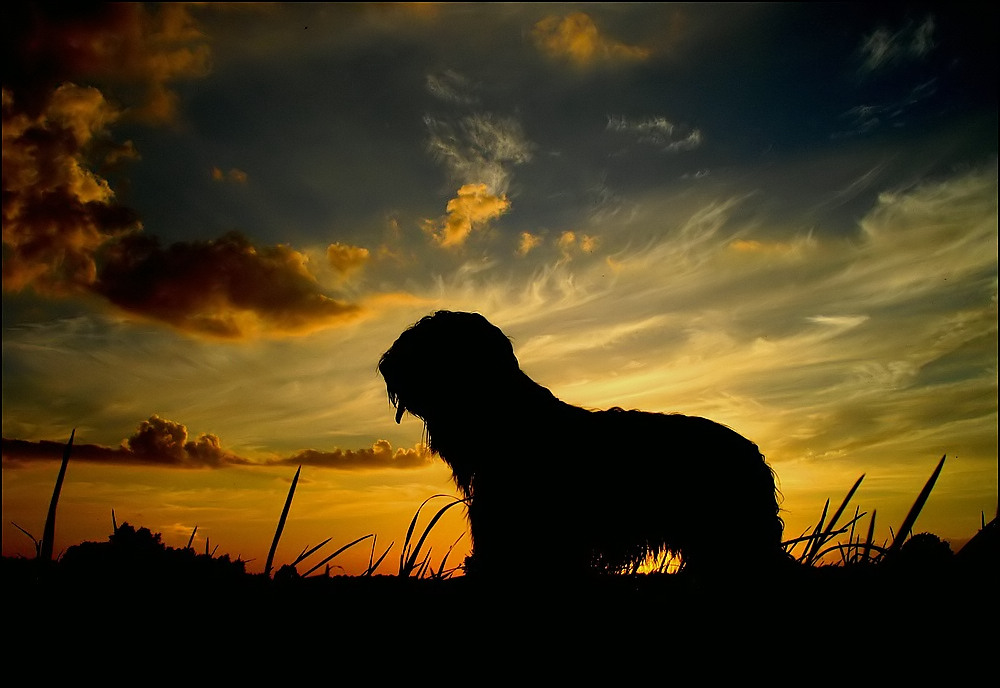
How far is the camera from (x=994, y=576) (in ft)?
5.84

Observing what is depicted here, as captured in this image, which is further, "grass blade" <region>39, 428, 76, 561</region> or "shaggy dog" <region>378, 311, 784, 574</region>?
"shaggy dog" <region>378, 311, 784, 574</region>

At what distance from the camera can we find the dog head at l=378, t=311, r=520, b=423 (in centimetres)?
495

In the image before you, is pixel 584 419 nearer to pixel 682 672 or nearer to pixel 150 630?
pixel 682 672

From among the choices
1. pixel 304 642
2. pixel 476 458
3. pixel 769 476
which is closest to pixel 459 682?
pixel 304 642

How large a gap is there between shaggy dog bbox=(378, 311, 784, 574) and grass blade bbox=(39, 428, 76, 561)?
124 inches

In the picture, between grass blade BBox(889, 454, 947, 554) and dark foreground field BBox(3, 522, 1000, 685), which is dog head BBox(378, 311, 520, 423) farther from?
grass blade BBox(889, 454, 947, 554)

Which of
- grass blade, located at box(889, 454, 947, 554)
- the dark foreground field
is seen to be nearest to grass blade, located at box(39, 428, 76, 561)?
the dark foreground field

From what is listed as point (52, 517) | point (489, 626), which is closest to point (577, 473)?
point (489, 626)

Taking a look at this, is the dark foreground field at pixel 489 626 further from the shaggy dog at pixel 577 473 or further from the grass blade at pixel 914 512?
the shaggy dog at pixel 577 473

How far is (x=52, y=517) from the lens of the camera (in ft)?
6.51

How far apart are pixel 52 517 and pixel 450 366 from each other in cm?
320

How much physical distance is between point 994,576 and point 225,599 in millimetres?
2384

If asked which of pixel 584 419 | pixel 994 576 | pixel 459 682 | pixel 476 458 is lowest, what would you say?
pixel 459 682

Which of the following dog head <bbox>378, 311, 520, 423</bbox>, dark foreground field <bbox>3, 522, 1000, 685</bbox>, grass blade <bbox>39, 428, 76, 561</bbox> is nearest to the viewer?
dark foreground field <bbox>3, 522, 1000, 685</bbox>
